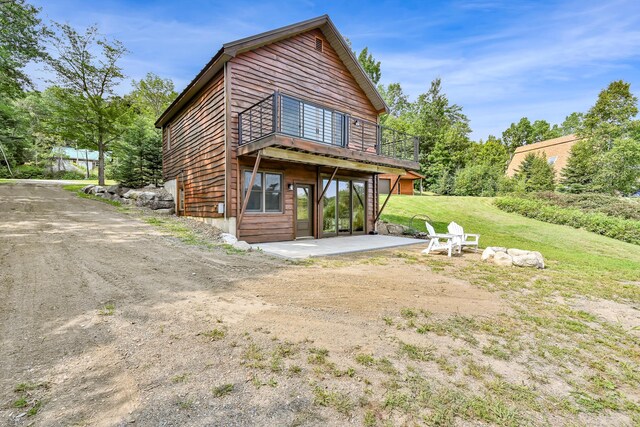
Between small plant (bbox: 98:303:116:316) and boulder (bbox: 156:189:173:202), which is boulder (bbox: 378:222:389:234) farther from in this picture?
small plant (bbox: 98:303:116:316)

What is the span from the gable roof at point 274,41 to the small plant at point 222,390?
28.6 ft

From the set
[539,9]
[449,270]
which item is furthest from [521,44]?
[449,270]

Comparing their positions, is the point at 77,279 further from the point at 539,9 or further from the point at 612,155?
the point at 612,155

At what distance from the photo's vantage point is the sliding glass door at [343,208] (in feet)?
36.6

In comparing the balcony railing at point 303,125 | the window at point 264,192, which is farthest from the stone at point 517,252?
the window at point 264,192

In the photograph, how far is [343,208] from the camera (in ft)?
38.5

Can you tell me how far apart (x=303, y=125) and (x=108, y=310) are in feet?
22.4

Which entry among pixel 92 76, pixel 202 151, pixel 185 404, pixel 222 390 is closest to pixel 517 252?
pixel 222 390

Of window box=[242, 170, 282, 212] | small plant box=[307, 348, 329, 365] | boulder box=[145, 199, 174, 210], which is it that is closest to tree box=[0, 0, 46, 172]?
boulder box=[145, 199, 174, 210]

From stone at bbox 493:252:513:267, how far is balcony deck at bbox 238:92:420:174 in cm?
473

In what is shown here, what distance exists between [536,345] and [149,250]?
699cm

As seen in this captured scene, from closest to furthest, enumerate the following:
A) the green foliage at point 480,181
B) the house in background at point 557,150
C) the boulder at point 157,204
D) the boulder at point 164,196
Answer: the boulder at point 157,204 < the boulder at point 164,196 < the green foliage at point 480,181 < the house in background at point 557,150

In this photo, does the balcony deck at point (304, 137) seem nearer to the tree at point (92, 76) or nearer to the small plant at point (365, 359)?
the small plant at point (365, 359)

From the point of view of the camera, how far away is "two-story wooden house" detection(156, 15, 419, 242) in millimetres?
8641
